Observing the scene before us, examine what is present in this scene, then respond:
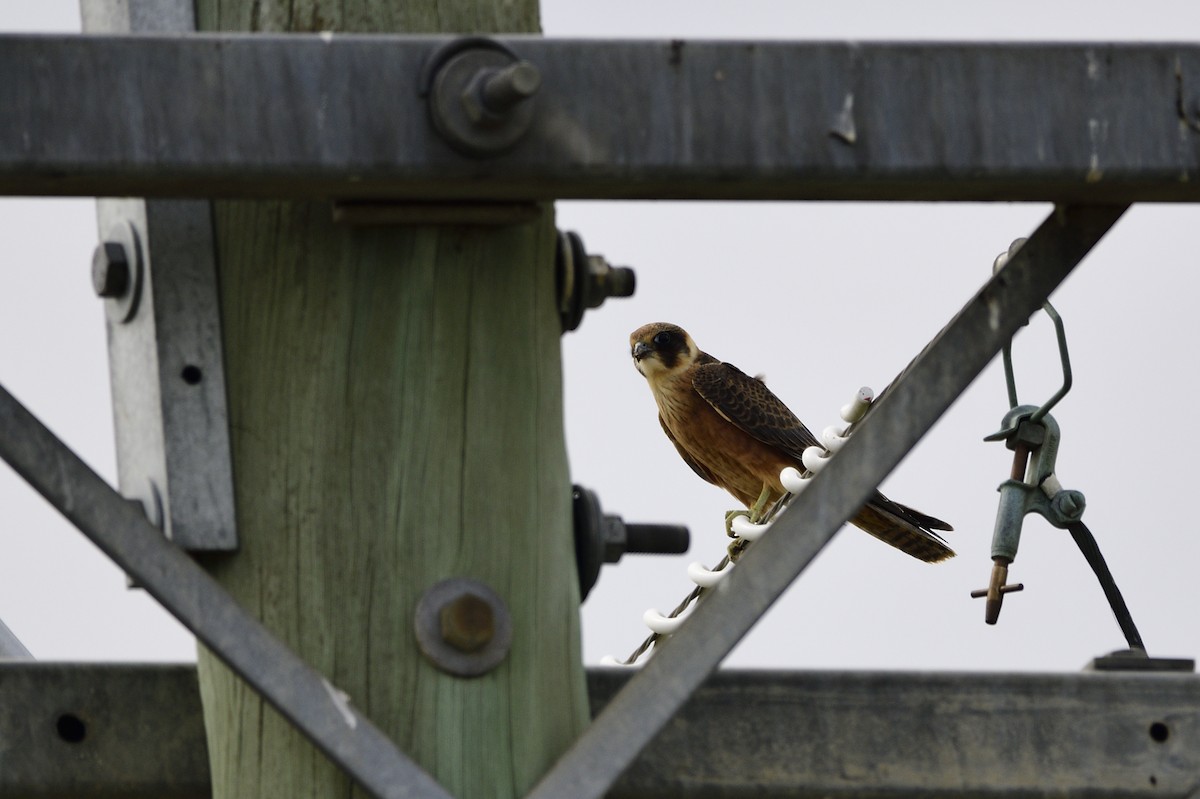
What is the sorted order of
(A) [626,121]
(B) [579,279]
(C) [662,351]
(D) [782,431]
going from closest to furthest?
(A) [626,121] → (B) [579,279] → (D) [782,431] → (C) [662,351]

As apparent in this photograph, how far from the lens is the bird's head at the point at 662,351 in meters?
7.34

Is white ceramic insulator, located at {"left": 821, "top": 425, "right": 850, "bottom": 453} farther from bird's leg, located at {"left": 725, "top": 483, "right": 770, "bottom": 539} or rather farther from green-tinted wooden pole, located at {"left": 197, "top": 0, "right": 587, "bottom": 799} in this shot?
bird's leg, located at {"left": 725, "top": 483, "right": 770, "bottom": 539}

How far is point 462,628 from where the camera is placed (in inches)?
73.3

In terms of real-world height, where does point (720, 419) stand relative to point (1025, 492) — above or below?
above

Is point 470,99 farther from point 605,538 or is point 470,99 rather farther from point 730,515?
point 730,515

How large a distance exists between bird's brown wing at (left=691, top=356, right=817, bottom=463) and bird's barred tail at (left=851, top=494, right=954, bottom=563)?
1.62ft

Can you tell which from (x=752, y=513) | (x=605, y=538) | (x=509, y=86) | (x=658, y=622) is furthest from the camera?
(x=752, y=513)

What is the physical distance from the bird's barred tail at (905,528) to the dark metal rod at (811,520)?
4.62 m

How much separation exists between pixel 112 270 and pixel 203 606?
0.39 m

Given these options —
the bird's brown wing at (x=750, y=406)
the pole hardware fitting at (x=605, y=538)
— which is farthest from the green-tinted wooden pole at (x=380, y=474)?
the bird's brown wing at (x=750, y=406)

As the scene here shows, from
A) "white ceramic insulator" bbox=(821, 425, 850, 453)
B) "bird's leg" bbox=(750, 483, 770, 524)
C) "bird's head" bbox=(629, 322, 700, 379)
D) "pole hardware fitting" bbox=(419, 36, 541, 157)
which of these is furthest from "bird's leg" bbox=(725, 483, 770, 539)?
"pole hardware fitting" bbox=(419, 36, 541, 157)

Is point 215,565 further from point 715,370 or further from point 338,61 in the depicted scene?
point 715,370

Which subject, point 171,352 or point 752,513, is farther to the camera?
point 752,513

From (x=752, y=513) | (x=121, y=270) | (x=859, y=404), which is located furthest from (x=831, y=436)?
(x=752, y=513)
